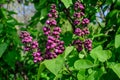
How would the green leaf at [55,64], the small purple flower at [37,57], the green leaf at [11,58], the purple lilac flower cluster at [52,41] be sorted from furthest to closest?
the green leaf at [11,58], the small purple flower at [37,57], the purple lilac flower cluster at [52,41], the green leaf at [55,64]

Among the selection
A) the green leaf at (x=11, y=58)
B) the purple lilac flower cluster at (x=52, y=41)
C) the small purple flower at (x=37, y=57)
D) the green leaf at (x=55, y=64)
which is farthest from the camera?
the green leaf at (x=11, y=58)

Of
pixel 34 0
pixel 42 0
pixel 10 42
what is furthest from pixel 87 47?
pixel 34 0

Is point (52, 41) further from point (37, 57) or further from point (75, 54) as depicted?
point (75, 54)

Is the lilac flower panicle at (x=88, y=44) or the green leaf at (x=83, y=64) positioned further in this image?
the lilac flower panicle at (x=88, y=44)

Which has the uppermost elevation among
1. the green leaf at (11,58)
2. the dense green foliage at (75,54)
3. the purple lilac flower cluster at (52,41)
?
the purple lilac flower cluster at (52,41)

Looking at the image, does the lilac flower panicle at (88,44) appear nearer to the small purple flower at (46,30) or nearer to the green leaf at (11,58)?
the small purple flower at (46,30)

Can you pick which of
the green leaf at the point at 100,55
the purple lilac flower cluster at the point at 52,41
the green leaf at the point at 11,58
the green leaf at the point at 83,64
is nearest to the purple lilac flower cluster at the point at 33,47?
the purple lilac flower cluster at the point at 52,41

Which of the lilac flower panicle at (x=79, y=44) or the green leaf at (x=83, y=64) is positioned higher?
the lilac flower panicle at (x=79, y=44)

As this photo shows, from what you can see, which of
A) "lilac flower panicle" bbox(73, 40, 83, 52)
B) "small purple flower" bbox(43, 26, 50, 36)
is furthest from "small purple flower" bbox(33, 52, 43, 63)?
"lilac flower panicle" bbox(73, 40, 83, 52)

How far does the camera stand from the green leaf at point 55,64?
7.24 ft

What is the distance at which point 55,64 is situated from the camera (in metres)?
2.23

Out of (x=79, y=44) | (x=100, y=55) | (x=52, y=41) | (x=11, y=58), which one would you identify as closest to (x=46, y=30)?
(x=52, y=41)

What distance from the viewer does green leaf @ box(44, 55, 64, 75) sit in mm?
2207

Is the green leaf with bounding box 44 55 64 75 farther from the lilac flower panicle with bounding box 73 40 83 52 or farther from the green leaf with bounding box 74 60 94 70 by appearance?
the lilac flower panicle with bounding box 73 40 83 52
